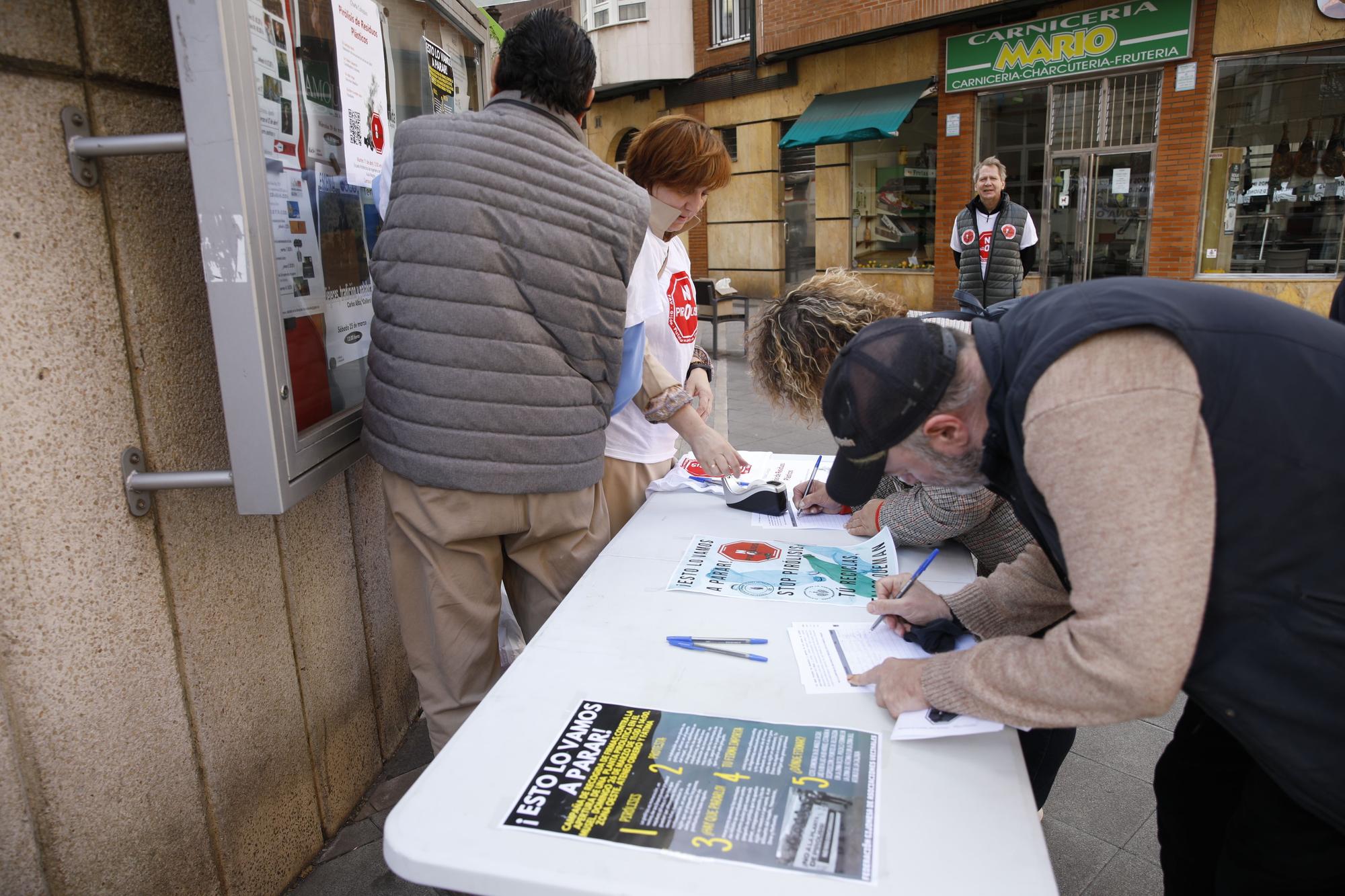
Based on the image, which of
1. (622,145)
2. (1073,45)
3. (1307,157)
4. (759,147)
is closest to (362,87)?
(1073,45)

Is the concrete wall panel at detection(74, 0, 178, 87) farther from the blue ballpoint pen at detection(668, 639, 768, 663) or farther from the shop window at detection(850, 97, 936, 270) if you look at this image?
the shop window at detection(850, 97, 936, 270)

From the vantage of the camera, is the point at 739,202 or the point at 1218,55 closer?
the point at 1218,55

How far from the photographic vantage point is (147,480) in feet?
5.12

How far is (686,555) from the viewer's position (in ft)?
6.52

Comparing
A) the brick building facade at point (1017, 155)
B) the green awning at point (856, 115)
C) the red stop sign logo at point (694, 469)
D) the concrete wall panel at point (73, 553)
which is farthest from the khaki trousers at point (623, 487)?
the green awning at point (856, 115)

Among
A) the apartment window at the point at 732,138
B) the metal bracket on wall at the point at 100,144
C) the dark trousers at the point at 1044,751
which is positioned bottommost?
the dark trousers at the point at 1044,751

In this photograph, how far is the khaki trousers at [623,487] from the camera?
2.37 m

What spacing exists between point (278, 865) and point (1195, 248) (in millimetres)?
10351

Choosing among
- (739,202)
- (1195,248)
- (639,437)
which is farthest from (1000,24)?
(639,437)

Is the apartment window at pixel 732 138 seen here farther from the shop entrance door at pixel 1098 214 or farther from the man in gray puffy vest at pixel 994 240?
the man in gray puffy vest at pixel 994 240

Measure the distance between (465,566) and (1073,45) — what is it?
1033cm

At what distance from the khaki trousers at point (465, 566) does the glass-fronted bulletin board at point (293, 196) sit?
24cm

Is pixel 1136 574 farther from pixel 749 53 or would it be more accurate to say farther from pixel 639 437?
pixel 749 53

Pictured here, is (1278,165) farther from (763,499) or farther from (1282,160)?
(763,499)
